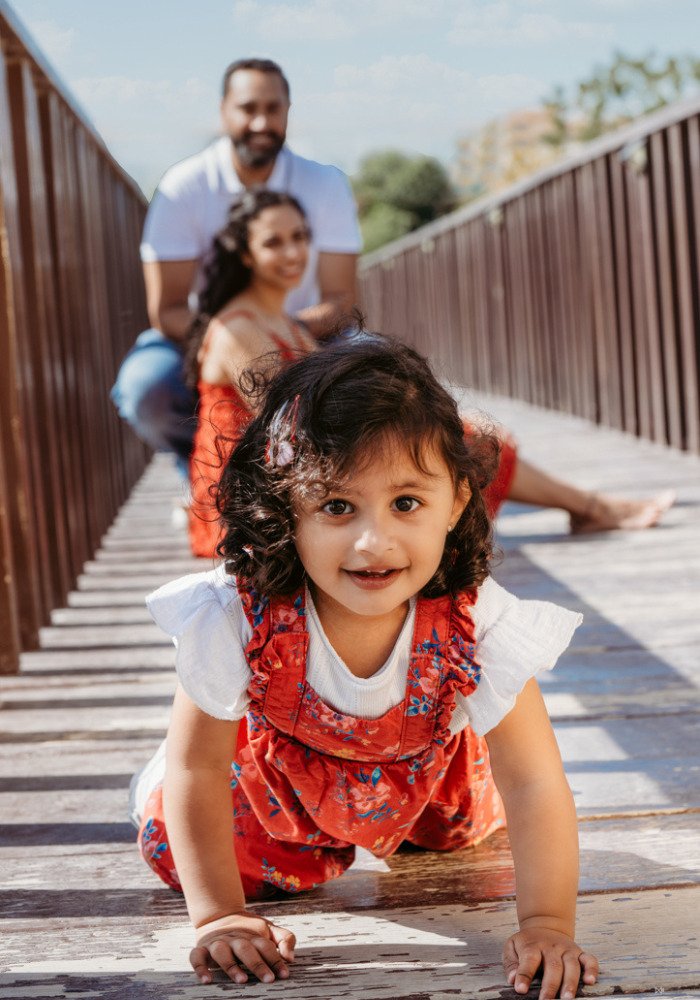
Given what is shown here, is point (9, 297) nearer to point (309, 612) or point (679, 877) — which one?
point (309, 612)

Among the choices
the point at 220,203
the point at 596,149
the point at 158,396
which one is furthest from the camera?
the point at 596,149

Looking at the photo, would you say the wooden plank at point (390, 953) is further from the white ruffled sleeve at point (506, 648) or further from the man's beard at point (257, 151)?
the man's beard at point (257, 151)

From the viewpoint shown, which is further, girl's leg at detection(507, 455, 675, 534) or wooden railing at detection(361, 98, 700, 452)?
wooden railing at detection(361, 98, 700, 452)

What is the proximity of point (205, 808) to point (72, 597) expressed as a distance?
205cm

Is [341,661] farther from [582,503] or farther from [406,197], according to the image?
[406,197]

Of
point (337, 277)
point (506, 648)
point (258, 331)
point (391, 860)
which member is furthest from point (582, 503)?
point (506, 648)

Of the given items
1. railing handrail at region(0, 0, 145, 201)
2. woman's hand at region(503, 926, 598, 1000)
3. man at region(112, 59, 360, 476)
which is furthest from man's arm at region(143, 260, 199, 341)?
woman's hand at region(503, 926, 598, 1000)

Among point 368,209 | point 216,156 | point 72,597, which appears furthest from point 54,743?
point 368,209

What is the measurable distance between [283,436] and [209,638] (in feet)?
0.78

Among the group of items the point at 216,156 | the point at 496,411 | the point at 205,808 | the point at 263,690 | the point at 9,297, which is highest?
the point at 216,156

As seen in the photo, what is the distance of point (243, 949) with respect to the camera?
1.27 m

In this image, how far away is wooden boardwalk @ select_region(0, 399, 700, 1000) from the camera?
127cm

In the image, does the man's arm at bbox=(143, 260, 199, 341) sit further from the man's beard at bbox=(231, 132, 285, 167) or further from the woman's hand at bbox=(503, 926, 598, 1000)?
the woman's hand at bbox=(503, 926, 598, 1000)

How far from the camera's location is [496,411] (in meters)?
8.39
